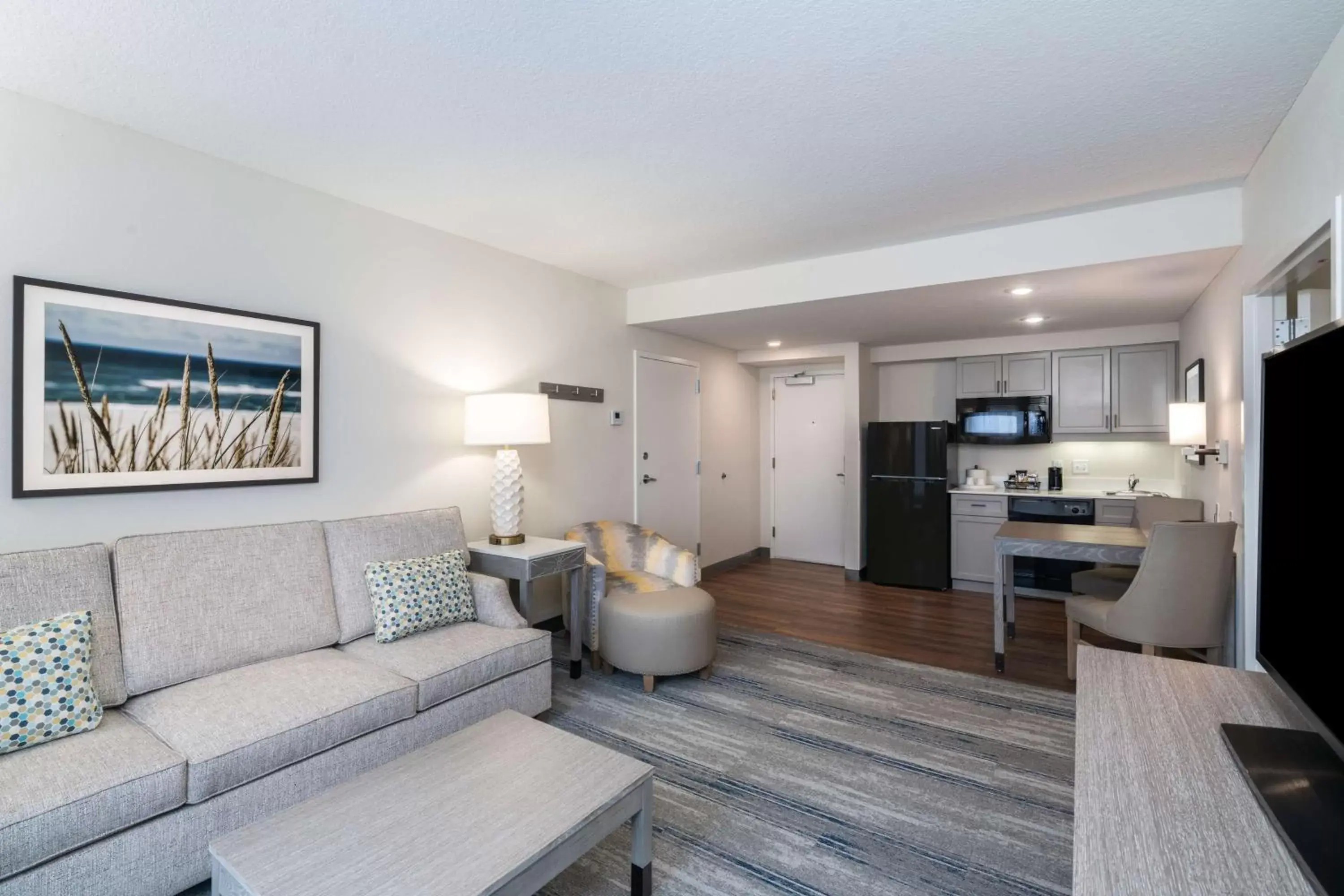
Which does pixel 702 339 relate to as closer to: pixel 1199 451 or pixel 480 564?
pixel 480 564

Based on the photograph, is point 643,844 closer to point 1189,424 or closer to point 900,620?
point 900,620

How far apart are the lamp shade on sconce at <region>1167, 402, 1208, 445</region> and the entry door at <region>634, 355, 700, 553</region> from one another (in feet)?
10.3

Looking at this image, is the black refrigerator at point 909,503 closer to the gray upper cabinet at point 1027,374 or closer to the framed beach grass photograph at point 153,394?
the gray upper cabinet at point 1027,374

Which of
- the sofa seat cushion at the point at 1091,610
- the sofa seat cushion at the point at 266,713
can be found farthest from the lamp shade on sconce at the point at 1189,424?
the sofa seat cushion at the point at 266,713

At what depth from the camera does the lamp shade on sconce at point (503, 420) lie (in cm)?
333

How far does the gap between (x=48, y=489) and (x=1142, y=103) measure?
3948mm

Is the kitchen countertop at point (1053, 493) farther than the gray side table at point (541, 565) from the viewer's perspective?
Yes

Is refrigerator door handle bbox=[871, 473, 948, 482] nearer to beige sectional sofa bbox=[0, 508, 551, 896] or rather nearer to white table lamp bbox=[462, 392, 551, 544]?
white table lamp bbox=[462, 392, 551, 544]

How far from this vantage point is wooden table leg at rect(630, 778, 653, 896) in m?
1.80

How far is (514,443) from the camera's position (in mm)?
3408

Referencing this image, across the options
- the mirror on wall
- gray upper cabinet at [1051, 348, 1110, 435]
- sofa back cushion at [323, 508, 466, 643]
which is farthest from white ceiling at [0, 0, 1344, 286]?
gray upper cabinet at [1051, 348, 1110, 435]

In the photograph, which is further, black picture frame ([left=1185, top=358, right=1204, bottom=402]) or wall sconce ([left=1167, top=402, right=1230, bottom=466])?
black picture frame ([left=1185, top=358, right=1204, bottom=402])

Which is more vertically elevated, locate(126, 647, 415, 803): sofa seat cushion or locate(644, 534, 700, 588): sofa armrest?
locate(644, 534, 700, 588): sofa armrest

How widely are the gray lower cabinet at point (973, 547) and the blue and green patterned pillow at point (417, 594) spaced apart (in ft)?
13.7
